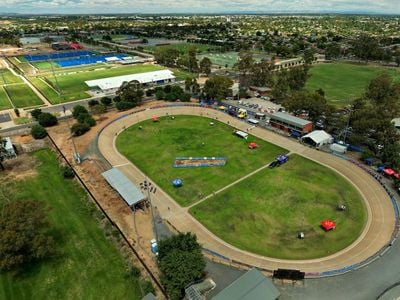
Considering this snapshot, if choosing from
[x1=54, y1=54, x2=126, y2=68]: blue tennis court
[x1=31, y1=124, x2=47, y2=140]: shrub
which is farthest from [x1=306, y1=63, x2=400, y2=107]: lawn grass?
[x1=54, y1=54, x2=126, y2=68]: blue tennis court

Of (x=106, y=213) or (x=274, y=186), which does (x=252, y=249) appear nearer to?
(x=274, y=186)

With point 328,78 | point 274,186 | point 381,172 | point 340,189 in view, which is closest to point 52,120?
point 274,186

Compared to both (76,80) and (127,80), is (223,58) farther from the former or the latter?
(76,80)

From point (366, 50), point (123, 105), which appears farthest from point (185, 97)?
point (366, 50)

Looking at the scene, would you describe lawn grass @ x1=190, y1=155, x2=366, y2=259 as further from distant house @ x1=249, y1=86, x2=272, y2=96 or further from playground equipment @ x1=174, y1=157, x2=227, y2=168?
distant house @ x1=249, y1=86, x2=272, y2=96

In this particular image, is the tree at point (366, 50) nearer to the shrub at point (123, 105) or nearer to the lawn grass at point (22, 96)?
the shrub at point (123, 105)
